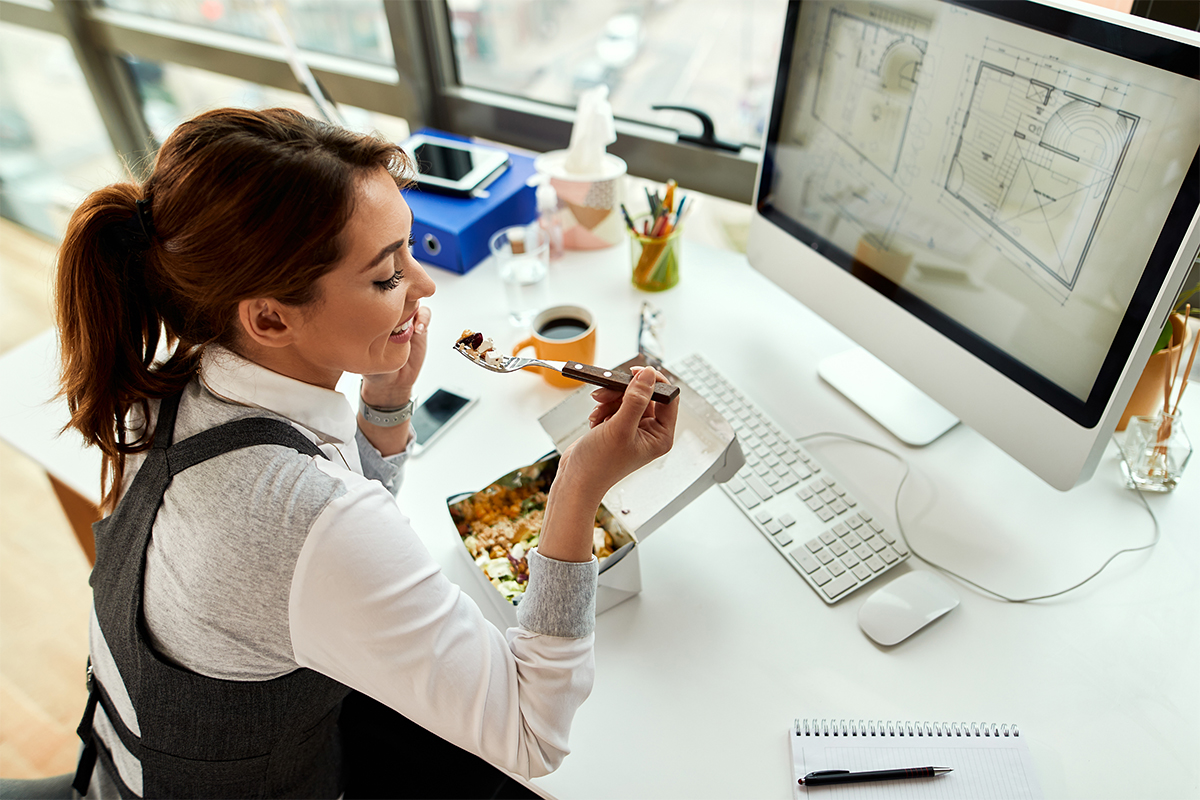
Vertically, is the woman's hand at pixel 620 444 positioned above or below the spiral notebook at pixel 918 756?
above

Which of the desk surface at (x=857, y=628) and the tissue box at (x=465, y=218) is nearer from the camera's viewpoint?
the desk surface at (x=857, y=628)

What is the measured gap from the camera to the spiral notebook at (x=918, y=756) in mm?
684

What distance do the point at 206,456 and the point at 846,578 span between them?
660 mm

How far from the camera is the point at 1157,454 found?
936mm

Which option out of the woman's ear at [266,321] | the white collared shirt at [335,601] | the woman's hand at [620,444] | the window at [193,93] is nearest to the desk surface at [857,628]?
the white collared shirt at [335,601]

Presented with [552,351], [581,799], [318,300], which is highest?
[318,300]

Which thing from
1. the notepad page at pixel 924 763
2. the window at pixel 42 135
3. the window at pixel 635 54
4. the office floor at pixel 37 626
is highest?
the window at pixel 635 54

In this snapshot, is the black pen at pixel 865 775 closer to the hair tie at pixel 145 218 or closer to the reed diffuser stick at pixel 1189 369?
the reed diffuser stick at pixel 1189 369

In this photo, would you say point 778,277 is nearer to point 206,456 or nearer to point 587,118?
point 587,118

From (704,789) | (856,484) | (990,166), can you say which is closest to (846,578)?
(856,484)

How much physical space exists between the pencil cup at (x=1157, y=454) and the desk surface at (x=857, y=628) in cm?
2

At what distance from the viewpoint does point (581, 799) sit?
693mm

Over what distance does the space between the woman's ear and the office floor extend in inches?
35.7

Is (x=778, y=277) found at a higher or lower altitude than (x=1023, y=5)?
lower
